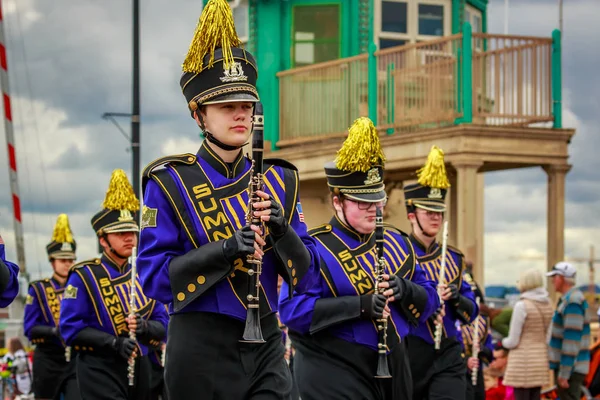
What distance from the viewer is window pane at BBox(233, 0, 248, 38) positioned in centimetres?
2247

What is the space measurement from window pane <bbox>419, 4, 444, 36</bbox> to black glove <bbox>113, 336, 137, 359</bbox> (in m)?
12.4

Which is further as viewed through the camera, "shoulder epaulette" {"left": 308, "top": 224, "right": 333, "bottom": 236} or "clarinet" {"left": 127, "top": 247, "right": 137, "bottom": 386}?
"clarinet" {"left": 127, "top": 247, "right": 137, "bottom": 386}

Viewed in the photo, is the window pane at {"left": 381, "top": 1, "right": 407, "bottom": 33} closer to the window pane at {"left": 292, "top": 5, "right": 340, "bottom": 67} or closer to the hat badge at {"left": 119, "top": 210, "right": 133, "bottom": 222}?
the window pane at {"left": 292, "top": 5, "right": 340, "bottom": 67}

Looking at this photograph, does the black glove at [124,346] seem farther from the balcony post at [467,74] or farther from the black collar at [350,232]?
the balcony post at [467,74]

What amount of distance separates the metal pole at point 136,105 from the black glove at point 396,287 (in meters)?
9.66

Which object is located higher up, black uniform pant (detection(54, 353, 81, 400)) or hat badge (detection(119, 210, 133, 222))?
hat badge (detection(119, 210, 133, 222))

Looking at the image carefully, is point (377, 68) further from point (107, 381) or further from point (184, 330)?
point (184, 330)

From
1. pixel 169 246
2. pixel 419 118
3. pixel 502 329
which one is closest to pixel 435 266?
pixel 169 246

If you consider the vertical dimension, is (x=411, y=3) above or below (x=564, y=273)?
above

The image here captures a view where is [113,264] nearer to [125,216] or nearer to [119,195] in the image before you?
[125,216]

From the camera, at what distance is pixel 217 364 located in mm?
5703

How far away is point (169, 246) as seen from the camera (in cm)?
583

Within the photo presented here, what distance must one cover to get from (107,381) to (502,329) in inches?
327

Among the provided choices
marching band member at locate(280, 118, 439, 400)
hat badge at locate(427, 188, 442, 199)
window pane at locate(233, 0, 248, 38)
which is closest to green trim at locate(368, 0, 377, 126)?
window pane at locate(233, 0, 248, 38)
